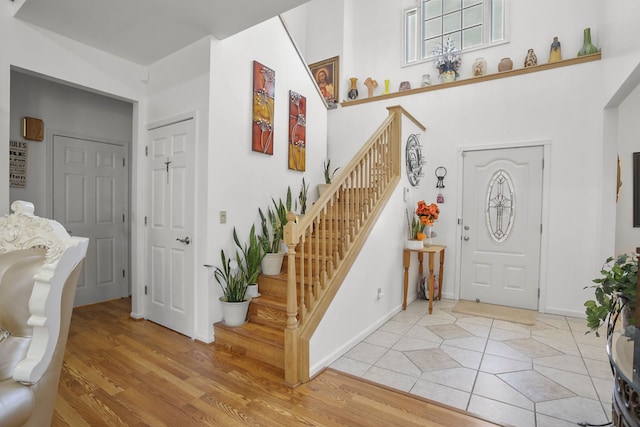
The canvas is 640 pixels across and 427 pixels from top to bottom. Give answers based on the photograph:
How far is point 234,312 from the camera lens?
2.72m

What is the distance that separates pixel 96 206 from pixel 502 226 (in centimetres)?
508

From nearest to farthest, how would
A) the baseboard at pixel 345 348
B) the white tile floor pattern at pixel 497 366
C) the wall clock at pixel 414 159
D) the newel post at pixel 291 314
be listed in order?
the white tile floor pattern at pixel 497 366 < the newel post at pixel 291 314 < the baseboard at pixel 345 348 < the wall clock at pixel 414 159

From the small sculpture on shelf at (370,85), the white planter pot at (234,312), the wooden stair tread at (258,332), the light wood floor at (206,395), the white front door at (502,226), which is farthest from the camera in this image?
the small sculpture on shelf at (370,85)

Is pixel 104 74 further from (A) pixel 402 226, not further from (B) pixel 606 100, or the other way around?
(B) pixel 606 100

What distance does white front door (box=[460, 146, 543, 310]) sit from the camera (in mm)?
3822

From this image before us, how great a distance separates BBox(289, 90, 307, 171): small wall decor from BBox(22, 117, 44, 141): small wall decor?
106 inches

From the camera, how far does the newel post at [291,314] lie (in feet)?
6.91

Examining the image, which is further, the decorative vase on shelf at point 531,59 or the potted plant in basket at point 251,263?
the decorative vase on shelf at point 531,59

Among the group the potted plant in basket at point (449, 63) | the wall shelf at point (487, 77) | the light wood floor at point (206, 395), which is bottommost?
the light wood floor at point (206, 395)

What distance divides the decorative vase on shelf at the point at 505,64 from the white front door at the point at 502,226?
1028mm

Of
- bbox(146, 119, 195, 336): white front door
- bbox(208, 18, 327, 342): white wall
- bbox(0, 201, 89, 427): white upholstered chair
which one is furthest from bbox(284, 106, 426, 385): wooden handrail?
bbox(0, 201, 89, 427): white upholstered chair

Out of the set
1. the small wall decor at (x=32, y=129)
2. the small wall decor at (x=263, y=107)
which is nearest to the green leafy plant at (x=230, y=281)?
the small wall decor at (x=263, y=107)

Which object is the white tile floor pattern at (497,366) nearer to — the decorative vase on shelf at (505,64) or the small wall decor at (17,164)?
the decorative vase on shelf at (505,64)

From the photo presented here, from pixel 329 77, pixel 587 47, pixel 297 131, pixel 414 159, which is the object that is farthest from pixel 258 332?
pixel 587 47
